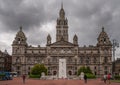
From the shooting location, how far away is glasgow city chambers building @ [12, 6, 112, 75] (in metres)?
141

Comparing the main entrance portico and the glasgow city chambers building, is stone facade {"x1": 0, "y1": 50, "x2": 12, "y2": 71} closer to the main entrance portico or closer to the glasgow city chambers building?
the glasgow city chambers building

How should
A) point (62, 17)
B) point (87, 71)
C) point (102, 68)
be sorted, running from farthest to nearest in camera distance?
point (62, 17) < point (102, 68) < point (87, 71)

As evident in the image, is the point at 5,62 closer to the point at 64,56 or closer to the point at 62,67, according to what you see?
the point at 64,56

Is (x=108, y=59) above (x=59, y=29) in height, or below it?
below

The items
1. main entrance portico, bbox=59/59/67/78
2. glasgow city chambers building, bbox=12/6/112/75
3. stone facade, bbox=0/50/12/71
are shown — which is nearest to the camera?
main entrance portico, bbox=59/59/67/78

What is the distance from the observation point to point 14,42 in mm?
143875

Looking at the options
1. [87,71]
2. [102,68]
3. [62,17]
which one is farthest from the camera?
[62,17]

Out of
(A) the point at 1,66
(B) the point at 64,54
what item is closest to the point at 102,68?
(B) the point at 64,54

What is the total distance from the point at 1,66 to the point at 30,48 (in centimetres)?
1775

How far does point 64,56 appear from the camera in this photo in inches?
5605

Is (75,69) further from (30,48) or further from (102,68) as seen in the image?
(30,48)

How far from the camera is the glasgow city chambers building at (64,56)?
14125 cm

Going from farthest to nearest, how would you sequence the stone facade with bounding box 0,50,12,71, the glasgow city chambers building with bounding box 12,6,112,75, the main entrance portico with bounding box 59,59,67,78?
the stone facade with bounding box 0,50,12,71 < the glasgow city chambers building with bounding box 12,6,112,75 < the main entrance portico with bounding box 59,59,67,78

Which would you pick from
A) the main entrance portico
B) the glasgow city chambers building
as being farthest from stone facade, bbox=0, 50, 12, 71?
the main entrance portico
